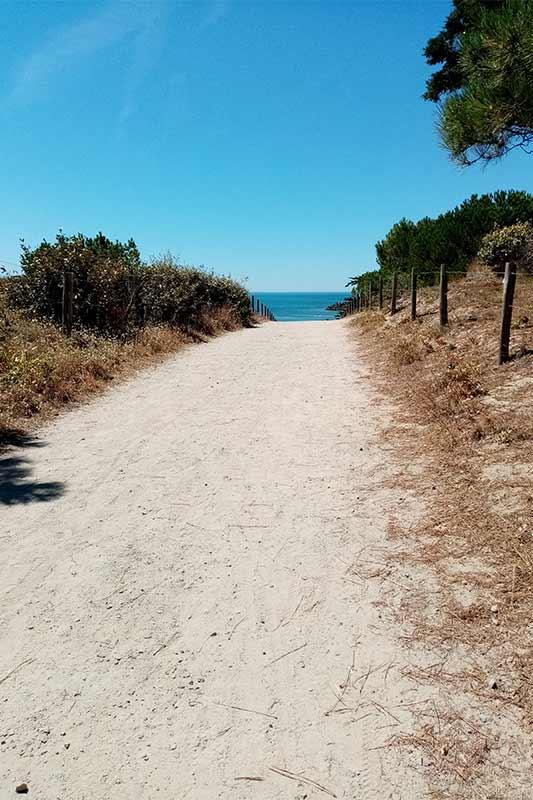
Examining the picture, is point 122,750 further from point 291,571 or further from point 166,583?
point 291,571

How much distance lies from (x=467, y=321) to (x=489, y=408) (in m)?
5.42

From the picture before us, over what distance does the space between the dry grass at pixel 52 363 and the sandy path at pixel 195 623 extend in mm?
1349

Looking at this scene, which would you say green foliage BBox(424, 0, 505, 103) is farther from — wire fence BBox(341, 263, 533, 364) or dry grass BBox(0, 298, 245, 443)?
dry grass BBox(0, 298, 245, 443)

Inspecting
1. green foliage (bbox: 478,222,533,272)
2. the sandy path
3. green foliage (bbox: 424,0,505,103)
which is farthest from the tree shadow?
green foliage (bbox: 424,0,505,103)

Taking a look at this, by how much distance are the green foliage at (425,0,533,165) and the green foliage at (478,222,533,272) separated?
9.40 meters

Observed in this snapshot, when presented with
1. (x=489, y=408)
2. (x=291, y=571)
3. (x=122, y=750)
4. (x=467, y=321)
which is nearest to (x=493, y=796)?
(x=122, y=750)

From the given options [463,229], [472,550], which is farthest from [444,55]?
[472,550]

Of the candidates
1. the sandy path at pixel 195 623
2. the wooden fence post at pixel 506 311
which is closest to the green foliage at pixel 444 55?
the wooden fence post at pixel 506 311

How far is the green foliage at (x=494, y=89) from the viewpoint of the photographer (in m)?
5.84

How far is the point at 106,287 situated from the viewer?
43.5ft

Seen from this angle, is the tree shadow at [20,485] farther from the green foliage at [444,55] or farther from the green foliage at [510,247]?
the green foliage at [444,55]

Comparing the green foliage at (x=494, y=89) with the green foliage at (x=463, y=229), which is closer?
the green foliage at (x=494, y=89)

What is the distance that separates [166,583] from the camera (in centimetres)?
329

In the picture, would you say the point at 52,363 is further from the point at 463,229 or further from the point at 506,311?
the point at 463,229
